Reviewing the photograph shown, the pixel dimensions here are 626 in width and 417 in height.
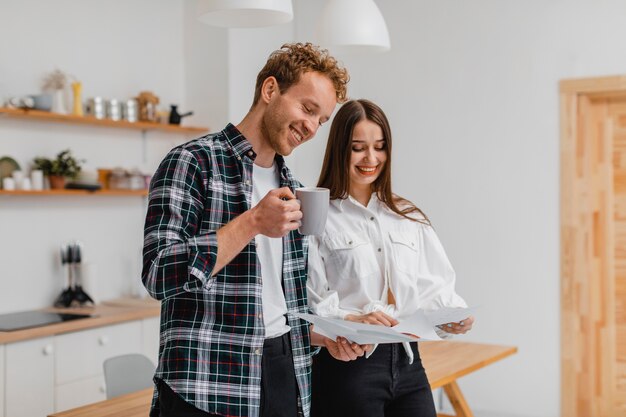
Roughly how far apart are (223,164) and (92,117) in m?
3.00

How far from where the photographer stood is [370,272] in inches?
84.8

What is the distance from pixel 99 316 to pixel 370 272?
225 centimetres

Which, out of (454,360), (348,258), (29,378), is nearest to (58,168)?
(29,378)

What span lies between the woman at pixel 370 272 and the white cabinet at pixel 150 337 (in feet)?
7.47

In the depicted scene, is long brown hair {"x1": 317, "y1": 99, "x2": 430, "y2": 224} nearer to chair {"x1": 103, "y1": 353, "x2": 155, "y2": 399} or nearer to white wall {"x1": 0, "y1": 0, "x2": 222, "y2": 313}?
chair {"x1": 103, "y1": 353, "x2": 155, "y2": 399}

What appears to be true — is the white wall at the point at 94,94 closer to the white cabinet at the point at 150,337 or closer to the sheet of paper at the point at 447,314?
the white cabinet at the point at 150,337

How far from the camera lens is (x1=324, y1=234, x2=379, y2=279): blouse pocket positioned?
214cm

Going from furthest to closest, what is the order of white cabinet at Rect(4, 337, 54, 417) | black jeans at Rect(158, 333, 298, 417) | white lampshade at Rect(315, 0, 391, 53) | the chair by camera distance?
white cabinet at Rect(4, 337, 54, 417) < white lampshade at Rect(315, 0, 391, 53) < the chair < black jeans at Rect(158, 333, 298, 417)

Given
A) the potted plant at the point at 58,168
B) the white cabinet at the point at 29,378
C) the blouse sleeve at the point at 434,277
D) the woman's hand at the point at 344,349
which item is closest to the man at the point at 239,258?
the woman's hand at the point at 344,349

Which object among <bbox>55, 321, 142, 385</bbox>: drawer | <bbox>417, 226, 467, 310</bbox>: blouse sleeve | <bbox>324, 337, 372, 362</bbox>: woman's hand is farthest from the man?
<bbox>55, 321, 142, 385</bbox>: drawer

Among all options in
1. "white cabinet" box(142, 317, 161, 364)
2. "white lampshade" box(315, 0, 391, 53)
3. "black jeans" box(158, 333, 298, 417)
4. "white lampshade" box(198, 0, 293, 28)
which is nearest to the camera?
"black jeans" box(158, 333, 298, 417)

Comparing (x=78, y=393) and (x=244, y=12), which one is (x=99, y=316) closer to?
(x=78, y=393)

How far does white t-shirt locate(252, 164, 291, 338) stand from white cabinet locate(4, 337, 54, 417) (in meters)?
2.24

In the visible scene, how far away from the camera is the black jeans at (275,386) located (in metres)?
1.60
